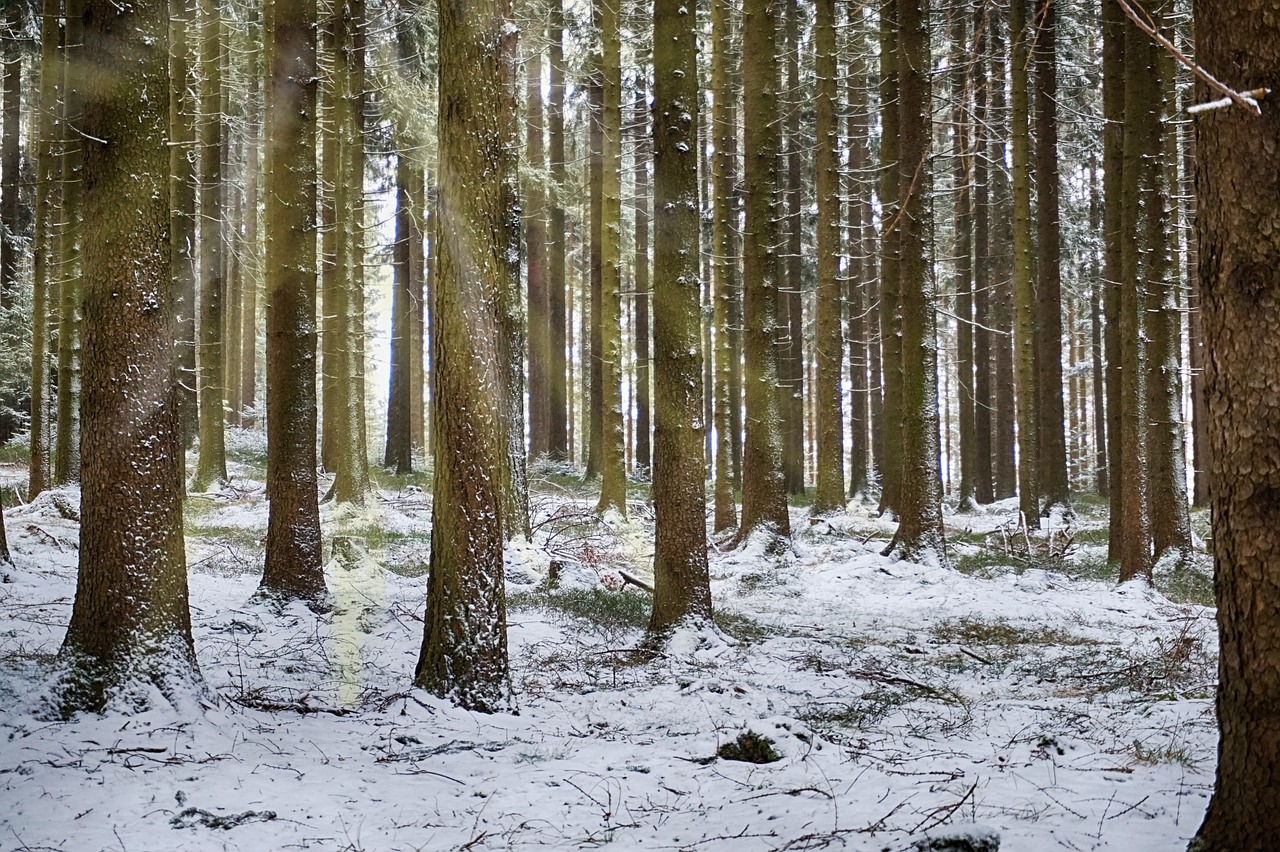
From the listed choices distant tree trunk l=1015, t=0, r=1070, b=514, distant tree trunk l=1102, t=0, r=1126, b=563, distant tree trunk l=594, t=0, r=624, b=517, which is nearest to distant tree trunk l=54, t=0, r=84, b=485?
distant tree trunk l=594, t=0, r=624, b=517

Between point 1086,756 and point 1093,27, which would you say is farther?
point 1093,27

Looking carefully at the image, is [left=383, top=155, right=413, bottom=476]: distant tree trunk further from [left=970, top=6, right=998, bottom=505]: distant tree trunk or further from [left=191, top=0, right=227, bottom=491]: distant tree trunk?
[left=970, top=6, right=998, bottom=505]: distant tree trunk

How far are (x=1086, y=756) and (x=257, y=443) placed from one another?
88.0 feet

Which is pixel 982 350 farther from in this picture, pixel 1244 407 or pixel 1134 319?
pixel 1244 407

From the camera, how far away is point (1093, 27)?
18906mm

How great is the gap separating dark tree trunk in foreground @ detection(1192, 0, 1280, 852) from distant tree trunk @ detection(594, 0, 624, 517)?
12.9 meters

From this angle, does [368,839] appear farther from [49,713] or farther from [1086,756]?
[1086,756]

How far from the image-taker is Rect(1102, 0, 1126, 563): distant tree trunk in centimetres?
1243

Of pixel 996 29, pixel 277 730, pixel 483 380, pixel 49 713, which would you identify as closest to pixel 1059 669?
pixel 483 380

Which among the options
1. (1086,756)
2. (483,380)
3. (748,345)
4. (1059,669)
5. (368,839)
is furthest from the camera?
(748,345)

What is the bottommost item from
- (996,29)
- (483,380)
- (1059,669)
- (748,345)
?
(1059,669)

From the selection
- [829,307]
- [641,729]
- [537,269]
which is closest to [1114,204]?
[829,307]

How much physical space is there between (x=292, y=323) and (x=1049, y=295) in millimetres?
14790

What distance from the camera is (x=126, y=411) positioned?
5777mm
